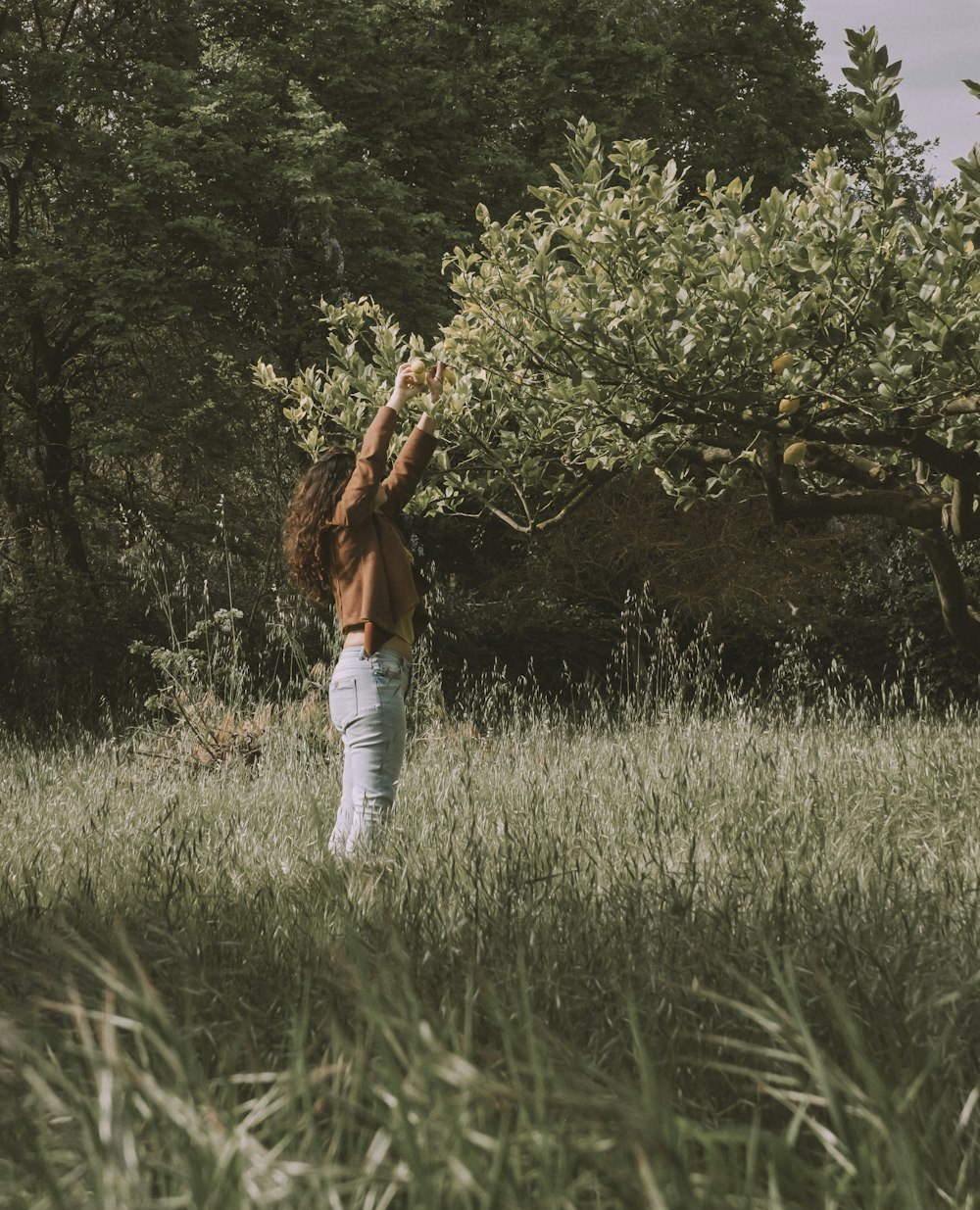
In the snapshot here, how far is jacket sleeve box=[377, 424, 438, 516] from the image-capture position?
4656 millimetres

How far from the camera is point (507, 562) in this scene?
43.2 feet

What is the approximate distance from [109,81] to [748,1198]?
12610 mm

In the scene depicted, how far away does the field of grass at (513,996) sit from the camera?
123cm

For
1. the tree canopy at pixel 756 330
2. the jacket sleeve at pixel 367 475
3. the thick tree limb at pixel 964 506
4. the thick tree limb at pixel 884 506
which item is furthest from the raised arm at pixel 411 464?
the thick tree limb at pixel 964 506

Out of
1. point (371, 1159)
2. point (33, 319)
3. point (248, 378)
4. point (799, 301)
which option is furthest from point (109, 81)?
point (371, 1159)

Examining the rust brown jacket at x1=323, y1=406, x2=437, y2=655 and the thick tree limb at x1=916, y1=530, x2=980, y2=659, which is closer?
the rust brown jacket at x1=323, y1=406, x2=437, y2=655

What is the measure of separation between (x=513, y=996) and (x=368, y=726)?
2.15 m

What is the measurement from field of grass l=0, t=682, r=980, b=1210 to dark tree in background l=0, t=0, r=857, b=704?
6.60 m

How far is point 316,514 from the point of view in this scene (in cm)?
462

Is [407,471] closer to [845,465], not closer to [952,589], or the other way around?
[845,465]

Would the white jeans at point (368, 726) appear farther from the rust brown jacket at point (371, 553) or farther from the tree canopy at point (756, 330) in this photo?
the tree canopy at point (756, 330)

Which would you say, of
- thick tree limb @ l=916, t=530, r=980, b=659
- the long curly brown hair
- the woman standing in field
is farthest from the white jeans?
thick tree limb @ l=916, t=530, r=980, b=659

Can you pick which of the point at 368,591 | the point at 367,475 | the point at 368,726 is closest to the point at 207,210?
the point at 367,475

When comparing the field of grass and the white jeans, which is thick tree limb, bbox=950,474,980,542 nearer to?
the field of grass
